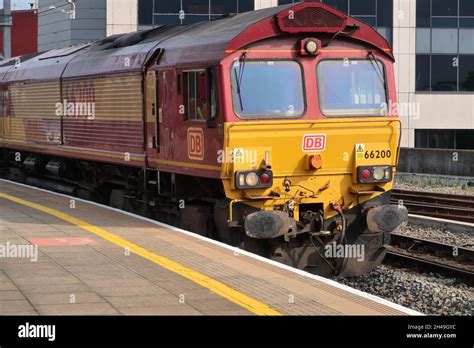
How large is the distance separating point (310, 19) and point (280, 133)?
165 centimetres

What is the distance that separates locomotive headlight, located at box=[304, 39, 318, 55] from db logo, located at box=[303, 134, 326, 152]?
1138mm

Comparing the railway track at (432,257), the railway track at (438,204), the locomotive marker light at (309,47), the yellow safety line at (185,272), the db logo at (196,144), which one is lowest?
the railway track at (432,257)

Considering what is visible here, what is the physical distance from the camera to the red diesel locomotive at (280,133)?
11.0 metres

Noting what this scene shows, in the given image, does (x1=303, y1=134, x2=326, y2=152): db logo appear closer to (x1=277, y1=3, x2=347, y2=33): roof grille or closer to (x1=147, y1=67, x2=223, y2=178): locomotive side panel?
(x1=147, y1=67, x2=223, y2=178): locomotive side panel

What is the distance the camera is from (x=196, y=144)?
1170 cm

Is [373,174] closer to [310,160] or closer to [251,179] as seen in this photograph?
[310,160]

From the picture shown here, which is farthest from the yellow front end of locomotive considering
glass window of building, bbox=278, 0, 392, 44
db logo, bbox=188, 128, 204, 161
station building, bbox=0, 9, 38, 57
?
station building, bbox=0, 9, 38, 57

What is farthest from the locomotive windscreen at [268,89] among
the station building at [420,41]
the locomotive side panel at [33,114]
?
the station building at [420,41]

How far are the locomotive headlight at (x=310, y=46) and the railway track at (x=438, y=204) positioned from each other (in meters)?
6.33

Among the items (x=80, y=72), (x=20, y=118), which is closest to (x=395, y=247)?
(x=80, y=72)

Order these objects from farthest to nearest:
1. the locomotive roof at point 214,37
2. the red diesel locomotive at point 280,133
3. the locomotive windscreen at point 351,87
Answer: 1. the locomotive windscreen at point 351,87
2. the locomotive roof at point 214,37
3. the red diesel locomotive at point 280,133

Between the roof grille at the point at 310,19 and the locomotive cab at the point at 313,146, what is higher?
the roof grille at the point at 310,19

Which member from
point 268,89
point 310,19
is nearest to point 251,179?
point 268,89

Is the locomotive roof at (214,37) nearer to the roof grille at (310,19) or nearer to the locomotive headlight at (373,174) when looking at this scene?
the roof grille at (310,19)
